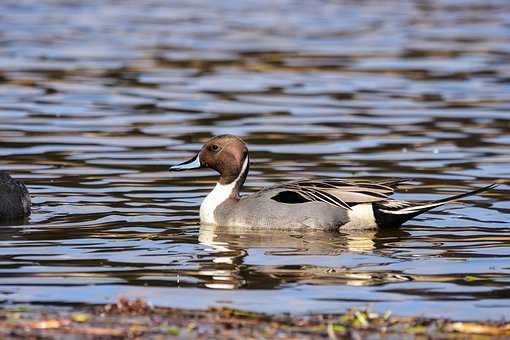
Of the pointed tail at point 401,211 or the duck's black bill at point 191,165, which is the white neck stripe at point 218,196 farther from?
the pointed tail at point 401,211

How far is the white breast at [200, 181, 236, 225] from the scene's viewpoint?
11.3 metres

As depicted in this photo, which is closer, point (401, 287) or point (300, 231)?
point (401, 287)

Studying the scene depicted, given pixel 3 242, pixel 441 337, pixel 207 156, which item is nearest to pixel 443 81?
pixel 207 156

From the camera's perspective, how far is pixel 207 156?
11711 millimetres

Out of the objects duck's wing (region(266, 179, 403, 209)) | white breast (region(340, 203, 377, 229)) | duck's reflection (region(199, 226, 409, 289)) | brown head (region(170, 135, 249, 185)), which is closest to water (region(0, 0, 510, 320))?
duck's reflection (region(199, 226, 409, 289))

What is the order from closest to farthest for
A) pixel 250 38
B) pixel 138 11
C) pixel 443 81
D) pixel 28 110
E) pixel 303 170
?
pixel 303 170 < pixel 28 110 < pixel 443 81 < pixel 250 38 < pixel 138 11

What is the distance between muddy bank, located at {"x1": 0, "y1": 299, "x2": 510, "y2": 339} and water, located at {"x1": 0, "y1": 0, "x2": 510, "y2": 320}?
0.47 metres

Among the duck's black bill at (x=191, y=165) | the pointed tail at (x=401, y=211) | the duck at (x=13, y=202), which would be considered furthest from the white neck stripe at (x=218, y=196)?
the duck at (x=13, y=202)

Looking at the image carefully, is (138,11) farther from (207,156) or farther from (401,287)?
(401,287)

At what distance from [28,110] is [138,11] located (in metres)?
14.3

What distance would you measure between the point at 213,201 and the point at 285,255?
5.27 feet

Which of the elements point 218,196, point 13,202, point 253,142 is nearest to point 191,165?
point 218,196

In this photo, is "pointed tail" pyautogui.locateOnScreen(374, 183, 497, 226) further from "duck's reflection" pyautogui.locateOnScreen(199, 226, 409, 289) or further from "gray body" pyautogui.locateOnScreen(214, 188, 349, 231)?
"gray body" pyautogui.locateOnScreen(214, 188, 349, 231)

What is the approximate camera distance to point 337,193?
11125 mm
